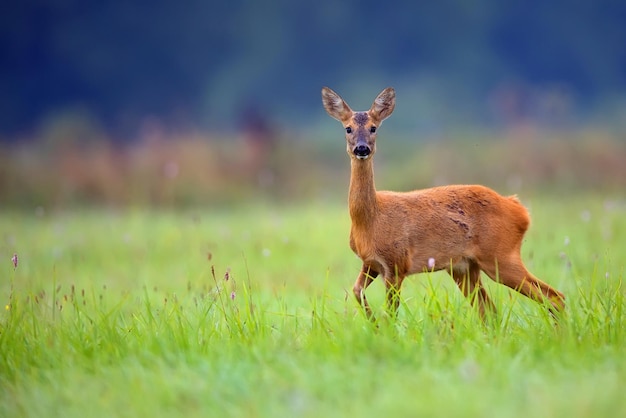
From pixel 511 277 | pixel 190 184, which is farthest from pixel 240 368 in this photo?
pixel 190 184

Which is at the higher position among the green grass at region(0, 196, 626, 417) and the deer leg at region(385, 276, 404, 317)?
the deer leg at region(385, 276, 404, 317)

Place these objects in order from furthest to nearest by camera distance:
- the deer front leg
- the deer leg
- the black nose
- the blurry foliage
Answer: the blurry foliage < the black nose < the deer front leg < the deer leg

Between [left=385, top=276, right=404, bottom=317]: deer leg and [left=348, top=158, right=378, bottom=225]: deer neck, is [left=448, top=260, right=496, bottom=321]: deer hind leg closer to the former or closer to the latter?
[left=385, top=276, right=404, bottom=317]: deer leg

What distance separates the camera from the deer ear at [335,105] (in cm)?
671

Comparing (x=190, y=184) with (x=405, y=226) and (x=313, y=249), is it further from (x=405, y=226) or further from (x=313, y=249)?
(x=405, y=226)

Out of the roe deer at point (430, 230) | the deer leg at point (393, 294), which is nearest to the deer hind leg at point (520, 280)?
the roe deer at point (430, 230)

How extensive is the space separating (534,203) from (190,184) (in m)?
6.47

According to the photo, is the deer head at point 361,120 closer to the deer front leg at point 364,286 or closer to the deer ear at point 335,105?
the deer ear at point 335,105

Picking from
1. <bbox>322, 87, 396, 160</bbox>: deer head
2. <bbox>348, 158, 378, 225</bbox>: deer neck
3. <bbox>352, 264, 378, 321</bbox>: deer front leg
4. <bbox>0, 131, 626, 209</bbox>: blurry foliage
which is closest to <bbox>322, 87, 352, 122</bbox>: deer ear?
<bbox>322, 87, 396, 160</bbox>: deer head

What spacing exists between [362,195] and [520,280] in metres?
1.23

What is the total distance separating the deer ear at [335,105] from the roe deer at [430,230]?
0.05ft

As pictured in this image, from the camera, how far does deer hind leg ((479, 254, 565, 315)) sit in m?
6.10

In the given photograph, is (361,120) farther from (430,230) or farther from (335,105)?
(430,230)

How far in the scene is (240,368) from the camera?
4805 mm
